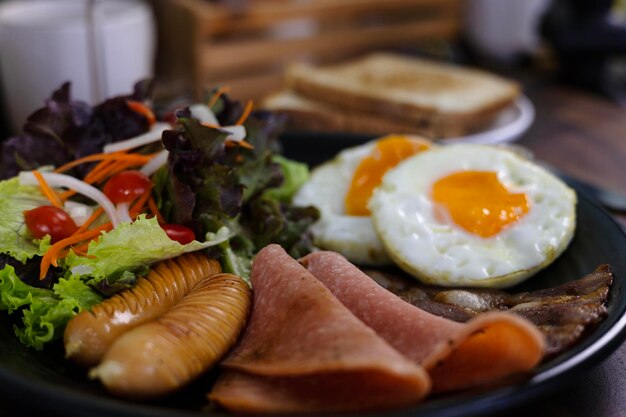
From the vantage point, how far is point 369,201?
9.07 feet

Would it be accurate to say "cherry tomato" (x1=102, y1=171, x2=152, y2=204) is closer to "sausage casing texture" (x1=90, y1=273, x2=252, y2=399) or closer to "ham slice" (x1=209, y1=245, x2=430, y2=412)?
"sausage casing texture" (x1=90, y1=273, x2=252, y2=399)

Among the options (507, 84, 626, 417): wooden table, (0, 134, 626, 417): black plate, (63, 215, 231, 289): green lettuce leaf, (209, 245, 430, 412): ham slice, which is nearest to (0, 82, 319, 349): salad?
(63, 215, 231, 289): green lettuce leaf

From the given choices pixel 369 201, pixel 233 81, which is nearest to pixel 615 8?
pixel 233 81

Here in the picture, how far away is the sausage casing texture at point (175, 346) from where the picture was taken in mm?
1678

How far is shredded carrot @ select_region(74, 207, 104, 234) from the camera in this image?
237 cm

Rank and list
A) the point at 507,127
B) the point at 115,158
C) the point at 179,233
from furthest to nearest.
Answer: the point at 507,127, the point at 115,158, the point at 179,233

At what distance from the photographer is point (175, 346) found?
176 centimetres

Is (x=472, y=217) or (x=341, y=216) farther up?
(x=472, y=217)

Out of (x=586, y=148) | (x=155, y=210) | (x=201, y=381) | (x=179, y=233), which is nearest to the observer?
(x=201, y=381)

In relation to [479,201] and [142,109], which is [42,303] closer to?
[142,109]

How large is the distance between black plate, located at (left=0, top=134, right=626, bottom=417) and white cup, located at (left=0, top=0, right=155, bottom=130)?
8.19ft

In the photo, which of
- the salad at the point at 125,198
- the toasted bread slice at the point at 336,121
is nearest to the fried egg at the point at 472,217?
the salad at the point at 125,198

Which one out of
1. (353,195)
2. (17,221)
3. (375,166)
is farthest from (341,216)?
(17,221)

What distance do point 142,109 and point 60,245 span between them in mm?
819
